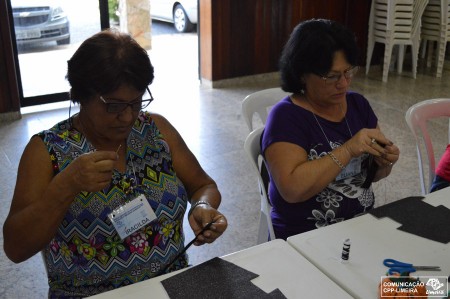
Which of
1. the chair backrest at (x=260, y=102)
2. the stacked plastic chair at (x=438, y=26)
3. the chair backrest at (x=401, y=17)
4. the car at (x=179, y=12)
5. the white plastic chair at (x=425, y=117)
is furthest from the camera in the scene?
the car at (x=179, y=12)

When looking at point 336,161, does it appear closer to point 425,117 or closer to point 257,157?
point 257,157

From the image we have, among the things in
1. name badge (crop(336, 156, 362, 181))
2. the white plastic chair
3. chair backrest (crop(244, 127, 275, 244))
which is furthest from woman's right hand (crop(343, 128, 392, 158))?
the white plastic chair

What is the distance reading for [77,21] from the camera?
197 inches

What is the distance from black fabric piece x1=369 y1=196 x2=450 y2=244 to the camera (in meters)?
1.52

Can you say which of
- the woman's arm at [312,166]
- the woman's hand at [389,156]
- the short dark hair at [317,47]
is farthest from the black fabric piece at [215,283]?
the short dark hair at [317,47]

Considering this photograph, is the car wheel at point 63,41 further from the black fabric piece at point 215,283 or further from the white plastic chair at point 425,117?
the black fabric piece at point 215,283

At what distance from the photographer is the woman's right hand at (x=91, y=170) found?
50.4 inches

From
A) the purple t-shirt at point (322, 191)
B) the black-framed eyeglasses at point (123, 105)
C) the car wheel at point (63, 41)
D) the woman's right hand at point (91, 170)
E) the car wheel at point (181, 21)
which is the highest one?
the black-framed eyeglasses at point (123, 105)

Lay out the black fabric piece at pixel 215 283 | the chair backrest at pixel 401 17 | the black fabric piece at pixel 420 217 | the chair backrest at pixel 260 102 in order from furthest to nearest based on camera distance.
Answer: the chair backrest at pixel 401 17 → the chair backrest at pixel 260 102 → the black fabric piece at pixel 420 217 → the black fabric piece at pixel 215 283

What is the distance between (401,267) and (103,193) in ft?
2.69

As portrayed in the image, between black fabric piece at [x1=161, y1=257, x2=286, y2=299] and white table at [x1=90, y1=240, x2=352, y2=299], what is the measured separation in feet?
0.06

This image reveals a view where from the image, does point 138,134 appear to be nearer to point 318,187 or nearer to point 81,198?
point 81,198

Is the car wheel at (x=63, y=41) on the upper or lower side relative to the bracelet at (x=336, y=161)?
Result: lower

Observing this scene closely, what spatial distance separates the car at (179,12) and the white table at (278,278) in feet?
25.1
